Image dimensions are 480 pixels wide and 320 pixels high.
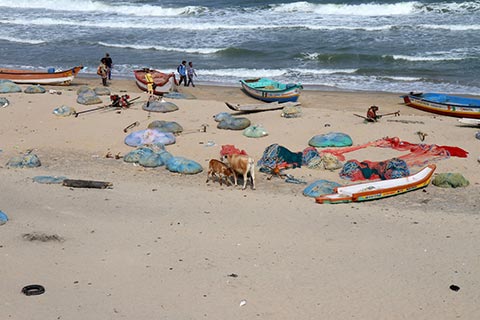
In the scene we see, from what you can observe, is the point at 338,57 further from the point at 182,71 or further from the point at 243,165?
the point at 243,165

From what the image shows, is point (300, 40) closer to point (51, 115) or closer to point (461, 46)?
point (461, 46)

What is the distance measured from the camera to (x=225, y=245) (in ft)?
41.9

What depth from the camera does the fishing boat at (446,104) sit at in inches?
917

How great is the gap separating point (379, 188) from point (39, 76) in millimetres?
16080

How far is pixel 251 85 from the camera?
27250 mm

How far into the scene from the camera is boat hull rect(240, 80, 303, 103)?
83.1 ft

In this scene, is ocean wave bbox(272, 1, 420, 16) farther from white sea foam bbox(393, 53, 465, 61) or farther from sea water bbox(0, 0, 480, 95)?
white sea foam bbox(393, 53, 465, 61)

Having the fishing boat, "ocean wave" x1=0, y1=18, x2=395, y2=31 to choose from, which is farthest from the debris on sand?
"ocean wave" x1=0, y1=18, x2=395, y2=31

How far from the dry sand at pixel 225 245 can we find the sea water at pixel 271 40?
40.9 feet

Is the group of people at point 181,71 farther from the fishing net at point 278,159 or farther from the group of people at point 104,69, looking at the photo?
the fishing net at point 278,159

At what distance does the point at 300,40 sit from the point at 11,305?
29112mm

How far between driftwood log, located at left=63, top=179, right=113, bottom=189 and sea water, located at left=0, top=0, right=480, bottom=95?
15.2 m

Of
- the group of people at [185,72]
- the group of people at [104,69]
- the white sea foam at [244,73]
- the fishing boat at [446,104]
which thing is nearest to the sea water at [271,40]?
the white sea foam at [244,73]

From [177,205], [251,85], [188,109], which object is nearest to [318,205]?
[177,205]
